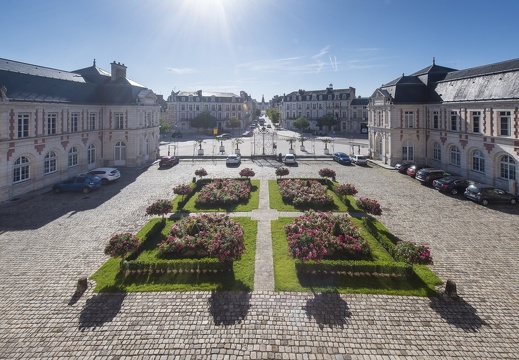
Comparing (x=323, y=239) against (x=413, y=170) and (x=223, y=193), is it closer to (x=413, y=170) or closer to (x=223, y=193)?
(x=223, y=193)

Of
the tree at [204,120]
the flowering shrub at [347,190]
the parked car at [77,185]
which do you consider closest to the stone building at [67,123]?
the parked car at [77,185]

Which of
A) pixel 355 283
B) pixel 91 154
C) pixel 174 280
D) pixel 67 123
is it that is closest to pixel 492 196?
pixel 355 283

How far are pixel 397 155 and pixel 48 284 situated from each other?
118 feet

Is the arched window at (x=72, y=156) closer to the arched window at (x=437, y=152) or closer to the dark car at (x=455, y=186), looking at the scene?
the dark car at (x=455, y=186)

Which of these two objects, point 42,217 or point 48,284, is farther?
point 42,217

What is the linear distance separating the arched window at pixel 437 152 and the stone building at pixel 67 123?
34906 mm

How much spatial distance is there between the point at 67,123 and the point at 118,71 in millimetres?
12837

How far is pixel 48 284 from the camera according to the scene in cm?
1216

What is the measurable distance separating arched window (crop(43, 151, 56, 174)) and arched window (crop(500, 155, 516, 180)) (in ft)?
129

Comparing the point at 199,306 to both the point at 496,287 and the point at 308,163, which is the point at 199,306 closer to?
the point at 496,287

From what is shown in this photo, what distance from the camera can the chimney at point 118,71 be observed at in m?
40.2

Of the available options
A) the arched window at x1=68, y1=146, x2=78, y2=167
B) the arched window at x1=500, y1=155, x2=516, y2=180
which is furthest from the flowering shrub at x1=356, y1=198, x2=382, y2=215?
the arched window at x1=68, y1=146, x2=78, y2=167

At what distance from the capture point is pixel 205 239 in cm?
1454

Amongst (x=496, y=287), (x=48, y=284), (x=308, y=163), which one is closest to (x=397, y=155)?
(x=308, y=163)
